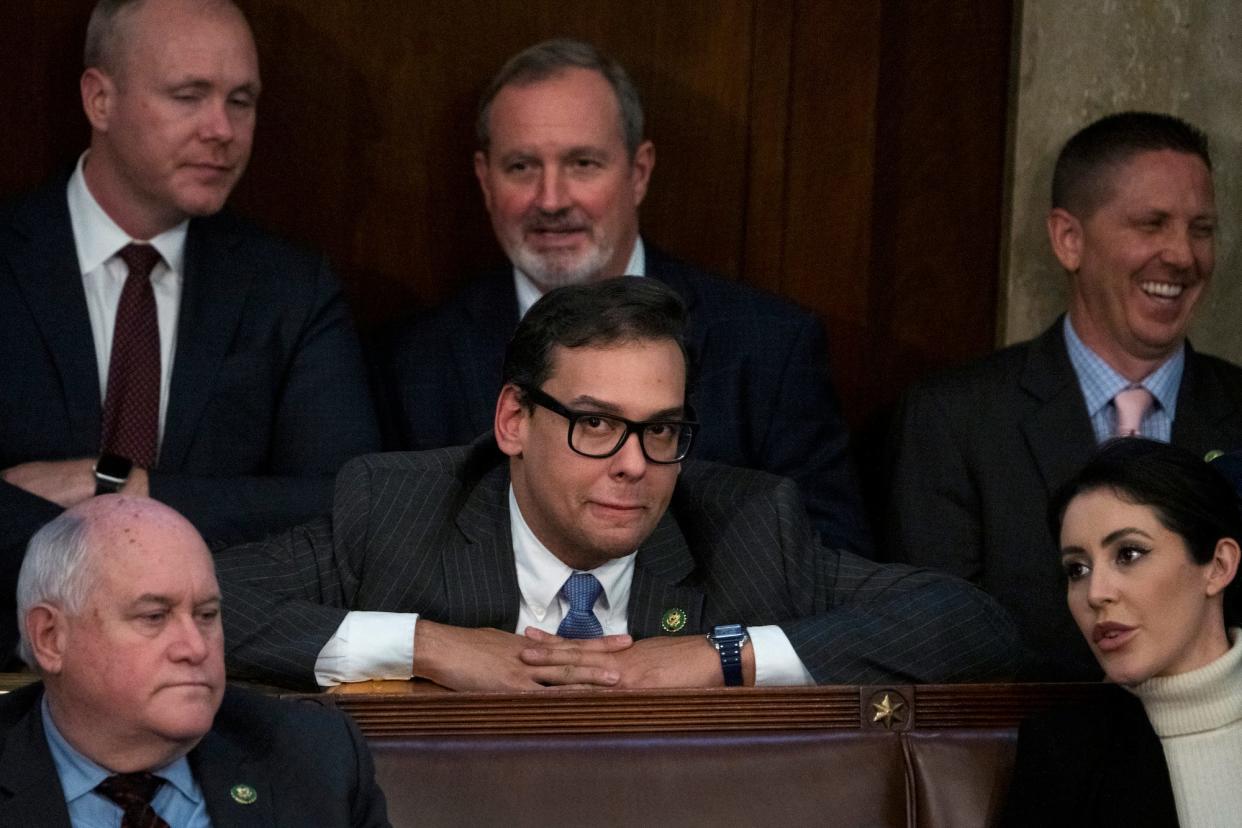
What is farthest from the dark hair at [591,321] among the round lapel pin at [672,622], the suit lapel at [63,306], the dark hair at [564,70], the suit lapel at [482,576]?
the dark hair at [564,70]

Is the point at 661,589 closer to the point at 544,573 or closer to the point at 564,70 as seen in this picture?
the point at 544,573

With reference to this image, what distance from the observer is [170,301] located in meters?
3.84

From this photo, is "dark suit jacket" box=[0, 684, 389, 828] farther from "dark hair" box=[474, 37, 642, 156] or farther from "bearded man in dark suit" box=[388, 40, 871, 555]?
"dark hair" box=[474, 37, 642, 156]

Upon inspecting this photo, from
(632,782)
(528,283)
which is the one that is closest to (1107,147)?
(528,283)

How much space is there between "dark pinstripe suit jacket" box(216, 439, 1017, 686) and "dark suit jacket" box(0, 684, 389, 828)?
47cm

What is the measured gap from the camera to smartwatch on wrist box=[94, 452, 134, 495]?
11.6 feet

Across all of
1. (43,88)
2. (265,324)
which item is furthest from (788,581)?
(43,88)

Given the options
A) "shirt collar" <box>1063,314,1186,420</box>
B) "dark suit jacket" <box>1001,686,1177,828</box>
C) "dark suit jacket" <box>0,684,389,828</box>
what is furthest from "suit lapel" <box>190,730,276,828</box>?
"shirt collar" <box>1063,314,1186,420</box>

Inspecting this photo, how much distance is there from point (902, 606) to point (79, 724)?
1.26 metres

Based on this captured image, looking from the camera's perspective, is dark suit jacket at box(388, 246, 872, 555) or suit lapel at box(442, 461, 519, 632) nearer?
suit lapel at box(442, 461, 519, 632)

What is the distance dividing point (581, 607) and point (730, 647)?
9.9 inches

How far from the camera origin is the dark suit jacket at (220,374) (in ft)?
11.9

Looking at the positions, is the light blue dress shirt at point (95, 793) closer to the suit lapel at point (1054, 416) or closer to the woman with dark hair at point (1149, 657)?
the woman with dark hair at point (1149, 657)

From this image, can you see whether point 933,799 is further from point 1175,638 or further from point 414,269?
point 414,269
